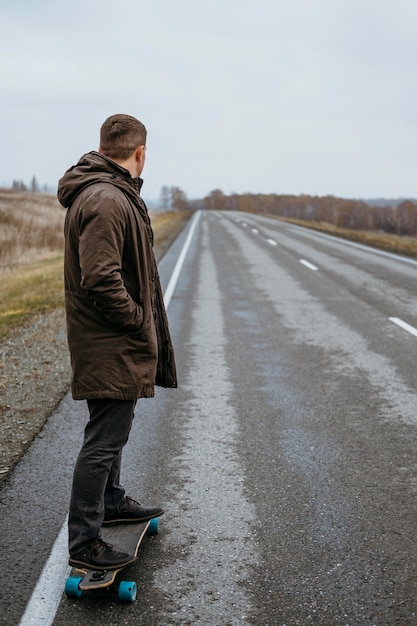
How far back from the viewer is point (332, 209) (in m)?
150

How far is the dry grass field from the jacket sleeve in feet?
19.7

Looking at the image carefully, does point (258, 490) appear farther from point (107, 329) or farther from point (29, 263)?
point (29, 263)

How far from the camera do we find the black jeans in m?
3.02

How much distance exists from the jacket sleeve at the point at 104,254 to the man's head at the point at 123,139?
310 mm

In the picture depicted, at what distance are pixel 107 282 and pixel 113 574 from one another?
1243 mm

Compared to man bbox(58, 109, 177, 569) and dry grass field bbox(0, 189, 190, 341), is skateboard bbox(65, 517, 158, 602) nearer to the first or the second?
man bbox(58, 109, 177, 569)

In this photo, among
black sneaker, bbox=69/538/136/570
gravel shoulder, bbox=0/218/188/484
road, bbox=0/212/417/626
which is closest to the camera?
road, bbox=0/212/417/626

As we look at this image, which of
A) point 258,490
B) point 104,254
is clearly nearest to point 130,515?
point 258,490

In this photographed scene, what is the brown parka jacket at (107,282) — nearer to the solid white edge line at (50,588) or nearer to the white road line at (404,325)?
the solid white edge line at (50,588)

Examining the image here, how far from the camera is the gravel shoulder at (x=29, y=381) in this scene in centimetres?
479

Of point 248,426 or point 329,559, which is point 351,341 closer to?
point 248,426

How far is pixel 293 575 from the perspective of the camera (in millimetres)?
3029

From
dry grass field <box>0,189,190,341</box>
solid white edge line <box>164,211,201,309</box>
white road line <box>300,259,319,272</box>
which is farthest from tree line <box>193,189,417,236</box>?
white road line <box>300,259,319,272</box>

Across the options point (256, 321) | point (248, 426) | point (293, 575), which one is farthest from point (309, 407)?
point (256, 321)
